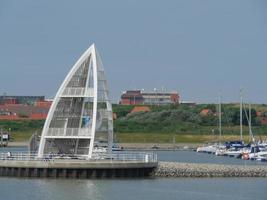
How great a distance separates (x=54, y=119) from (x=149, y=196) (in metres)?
13.3

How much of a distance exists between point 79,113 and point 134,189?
9878 millimetres

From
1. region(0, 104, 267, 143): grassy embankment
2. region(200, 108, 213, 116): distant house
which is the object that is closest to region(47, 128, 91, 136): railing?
region(0, 104, 267, 143): grassy embankment

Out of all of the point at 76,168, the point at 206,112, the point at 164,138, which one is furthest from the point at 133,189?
the point at 206,112

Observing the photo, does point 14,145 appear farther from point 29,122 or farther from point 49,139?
point 49,139

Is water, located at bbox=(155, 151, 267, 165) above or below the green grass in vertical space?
below

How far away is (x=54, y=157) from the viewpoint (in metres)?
77.9

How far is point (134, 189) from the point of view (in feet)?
233

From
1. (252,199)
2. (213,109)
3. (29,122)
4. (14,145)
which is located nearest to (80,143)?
(252,199)

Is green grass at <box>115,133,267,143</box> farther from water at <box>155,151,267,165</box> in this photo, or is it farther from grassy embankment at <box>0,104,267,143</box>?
water at <box>155,151,267,165</box>

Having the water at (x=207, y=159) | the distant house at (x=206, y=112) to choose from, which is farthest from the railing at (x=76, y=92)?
the distant house at (x=206, y=112)

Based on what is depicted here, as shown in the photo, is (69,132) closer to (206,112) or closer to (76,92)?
(76,92)

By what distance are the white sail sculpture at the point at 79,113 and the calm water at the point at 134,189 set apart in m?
3.86

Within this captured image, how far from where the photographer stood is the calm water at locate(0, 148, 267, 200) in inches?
2665

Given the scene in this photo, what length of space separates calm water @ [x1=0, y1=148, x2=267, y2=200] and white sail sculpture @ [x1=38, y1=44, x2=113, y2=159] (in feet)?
12.7
